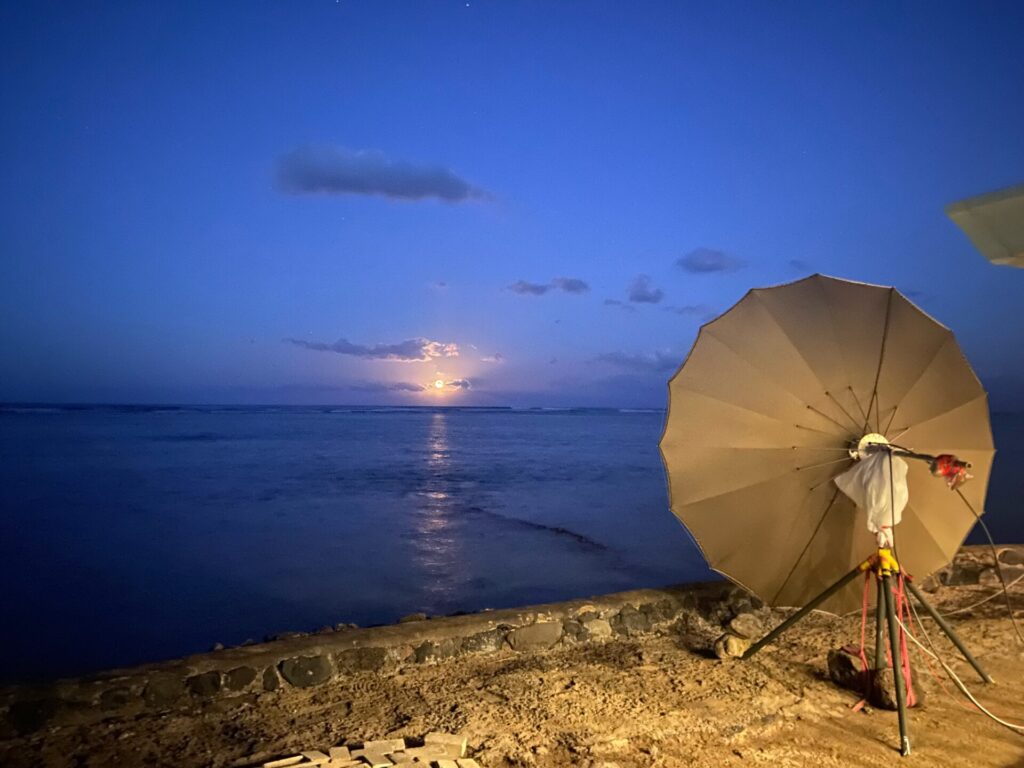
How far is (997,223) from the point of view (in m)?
3.43

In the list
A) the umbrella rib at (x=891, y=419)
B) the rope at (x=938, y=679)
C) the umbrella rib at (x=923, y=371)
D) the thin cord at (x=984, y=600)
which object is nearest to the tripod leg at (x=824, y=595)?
the rope at (x=938, y=679)

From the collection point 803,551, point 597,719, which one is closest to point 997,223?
point 803,551

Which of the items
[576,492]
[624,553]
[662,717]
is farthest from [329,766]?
[576,492]

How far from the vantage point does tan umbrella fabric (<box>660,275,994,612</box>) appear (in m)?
3.62

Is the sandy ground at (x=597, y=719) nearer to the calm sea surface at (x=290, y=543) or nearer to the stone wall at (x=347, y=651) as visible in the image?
the stone wall at (x=347, y=651)

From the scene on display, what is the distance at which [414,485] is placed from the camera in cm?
2269

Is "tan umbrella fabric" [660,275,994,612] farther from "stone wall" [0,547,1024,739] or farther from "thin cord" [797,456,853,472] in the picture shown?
"stone wall" [0,547,1024,739]

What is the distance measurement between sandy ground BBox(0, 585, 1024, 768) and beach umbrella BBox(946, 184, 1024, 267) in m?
2.55

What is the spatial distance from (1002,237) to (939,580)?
399cm

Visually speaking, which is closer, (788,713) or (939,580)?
(788,713)

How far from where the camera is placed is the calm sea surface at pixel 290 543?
9805 mm

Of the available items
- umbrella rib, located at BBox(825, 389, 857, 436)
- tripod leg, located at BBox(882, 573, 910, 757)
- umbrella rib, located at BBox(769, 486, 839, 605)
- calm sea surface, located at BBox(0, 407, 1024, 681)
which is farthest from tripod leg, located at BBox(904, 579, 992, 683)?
calm sea surface, located at BBox(0, 407, 1024, 681)

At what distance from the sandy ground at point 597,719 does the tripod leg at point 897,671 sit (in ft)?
0.26

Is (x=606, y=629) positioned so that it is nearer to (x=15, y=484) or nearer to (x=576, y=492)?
(x=576, y=492)
